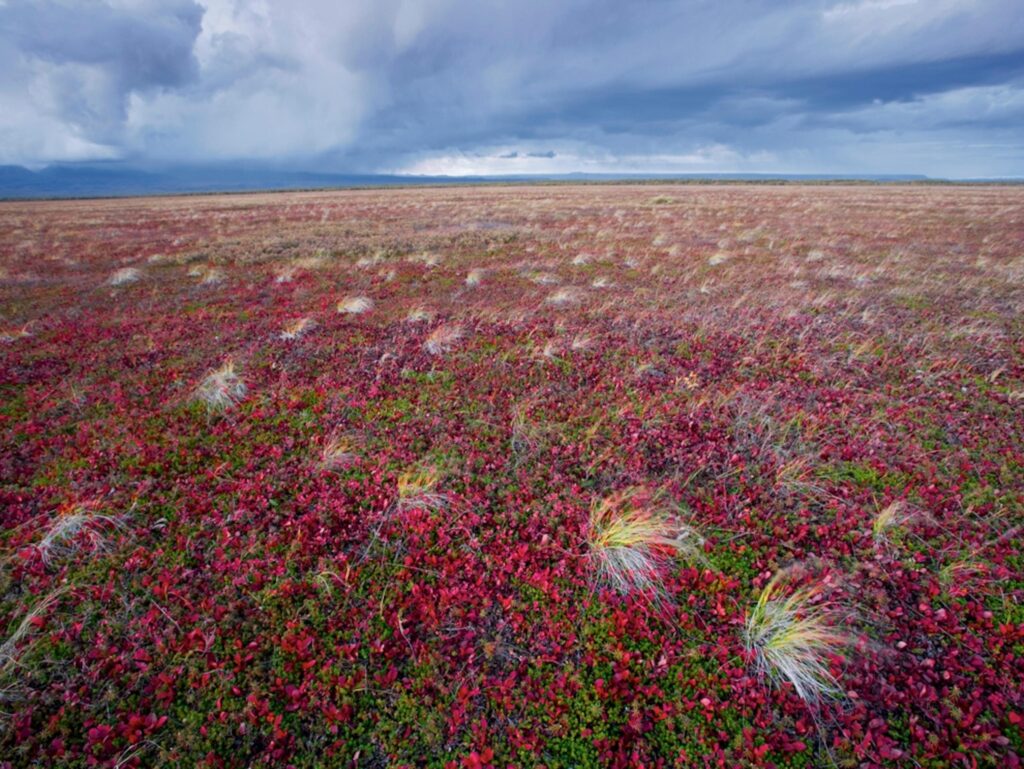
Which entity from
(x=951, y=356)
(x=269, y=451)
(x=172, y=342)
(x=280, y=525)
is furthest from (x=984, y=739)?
(x=172, y=342)

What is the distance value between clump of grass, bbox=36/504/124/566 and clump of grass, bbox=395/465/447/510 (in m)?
3.17

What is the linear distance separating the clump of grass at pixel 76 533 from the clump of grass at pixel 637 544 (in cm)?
546

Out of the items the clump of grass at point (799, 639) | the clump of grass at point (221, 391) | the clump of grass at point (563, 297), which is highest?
the clump of grass at point (563, 297)

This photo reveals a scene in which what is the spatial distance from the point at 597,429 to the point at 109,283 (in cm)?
1985

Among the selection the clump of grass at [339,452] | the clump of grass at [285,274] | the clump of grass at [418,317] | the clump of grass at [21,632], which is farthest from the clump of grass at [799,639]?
the clump of grass at [285,274]

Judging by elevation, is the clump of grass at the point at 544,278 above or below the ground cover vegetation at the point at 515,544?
above

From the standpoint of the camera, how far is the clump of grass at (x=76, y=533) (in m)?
4.96

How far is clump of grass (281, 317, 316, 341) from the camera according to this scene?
36.3 feet

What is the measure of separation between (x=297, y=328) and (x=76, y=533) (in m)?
6.96

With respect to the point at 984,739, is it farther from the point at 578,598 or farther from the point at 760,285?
the point at 760,285

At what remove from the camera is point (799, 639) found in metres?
3.95

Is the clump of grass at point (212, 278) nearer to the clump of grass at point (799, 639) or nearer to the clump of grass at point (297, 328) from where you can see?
the clump of grass at point (297, 328)

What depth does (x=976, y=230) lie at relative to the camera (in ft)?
93.2

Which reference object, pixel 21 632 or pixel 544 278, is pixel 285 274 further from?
pixel 21 632
